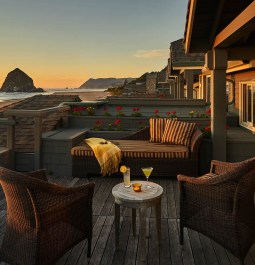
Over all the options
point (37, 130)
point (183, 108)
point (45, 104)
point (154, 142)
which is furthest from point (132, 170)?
point (183, 108)

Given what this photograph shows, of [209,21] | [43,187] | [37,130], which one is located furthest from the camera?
[37,130]

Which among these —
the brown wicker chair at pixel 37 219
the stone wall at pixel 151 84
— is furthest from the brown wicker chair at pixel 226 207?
the stone wall at pixel 151 84

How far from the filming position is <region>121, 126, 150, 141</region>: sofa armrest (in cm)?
750

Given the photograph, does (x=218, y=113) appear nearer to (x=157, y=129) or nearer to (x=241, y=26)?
(x=157, y=129)

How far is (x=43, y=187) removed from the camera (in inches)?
111

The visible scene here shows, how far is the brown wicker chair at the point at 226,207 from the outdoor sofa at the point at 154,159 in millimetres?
2699

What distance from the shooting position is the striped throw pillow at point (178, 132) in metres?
6.75

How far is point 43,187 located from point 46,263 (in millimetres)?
759

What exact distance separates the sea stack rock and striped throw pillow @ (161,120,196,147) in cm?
15916

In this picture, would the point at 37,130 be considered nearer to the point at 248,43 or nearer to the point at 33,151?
the point at 33,151

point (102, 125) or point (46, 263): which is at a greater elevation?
point (102, 125)

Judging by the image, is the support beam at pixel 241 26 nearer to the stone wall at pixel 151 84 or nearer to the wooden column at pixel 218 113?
the wooden column at pixel 218 113

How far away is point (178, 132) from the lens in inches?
269

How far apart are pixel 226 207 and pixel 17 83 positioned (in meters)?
167
